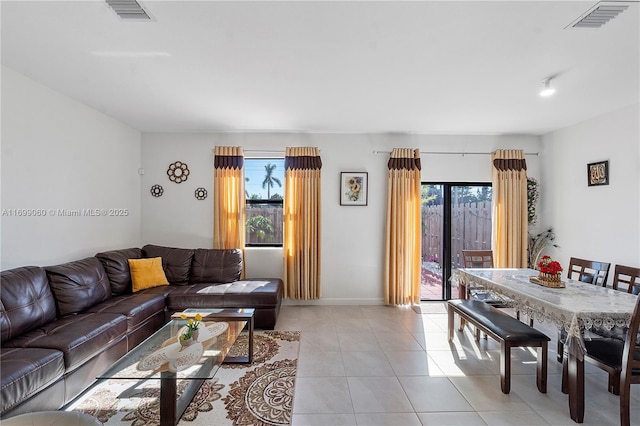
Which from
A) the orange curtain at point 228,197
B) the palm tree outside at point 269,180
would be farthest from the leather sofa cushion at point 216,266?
the palm tree outside at point 269,180

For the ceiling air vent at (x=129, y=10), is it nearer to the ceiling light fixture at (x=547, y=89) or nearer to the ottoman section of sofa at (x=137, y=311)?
the ottoman section of sofa at (x=137, y=311)

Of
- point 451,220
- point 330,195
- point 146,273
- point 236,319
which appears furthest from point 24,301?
point 451,220

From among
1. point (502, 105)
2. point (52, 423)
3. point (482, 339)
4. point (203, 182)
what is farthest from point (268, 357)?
point (502, 105)

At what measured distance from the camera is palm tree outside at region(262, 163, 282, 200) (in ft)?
14.8

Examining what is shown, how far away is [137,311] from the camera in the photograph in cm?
277

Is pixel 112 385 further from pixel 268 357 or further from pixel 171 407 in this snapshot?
pixel 268 357

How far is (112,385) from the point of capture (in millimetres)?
2273

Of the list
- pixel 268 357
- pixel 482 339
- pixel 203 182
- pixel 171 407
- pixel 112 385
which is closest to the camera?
pixel 171 407

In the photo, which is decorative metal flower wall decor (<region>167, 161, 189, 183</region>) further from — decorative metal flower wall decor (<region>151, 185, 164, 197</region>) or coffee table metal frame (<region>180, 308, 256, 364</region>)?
coffee table metal frame (<region>180, 308, 256, 364</region>)

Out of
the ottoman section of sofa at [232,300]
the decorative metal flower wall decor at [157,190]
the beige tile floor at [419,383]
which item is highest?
the decorative metal flower wall decor at [157,190]

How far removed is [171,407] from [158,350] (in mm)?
428

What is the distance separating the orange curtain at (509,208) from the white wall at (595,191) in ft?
1.34

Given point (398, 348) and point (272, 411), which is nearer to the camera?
point (272, 411)

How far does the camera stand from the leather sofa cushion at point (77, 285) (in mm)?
2572
